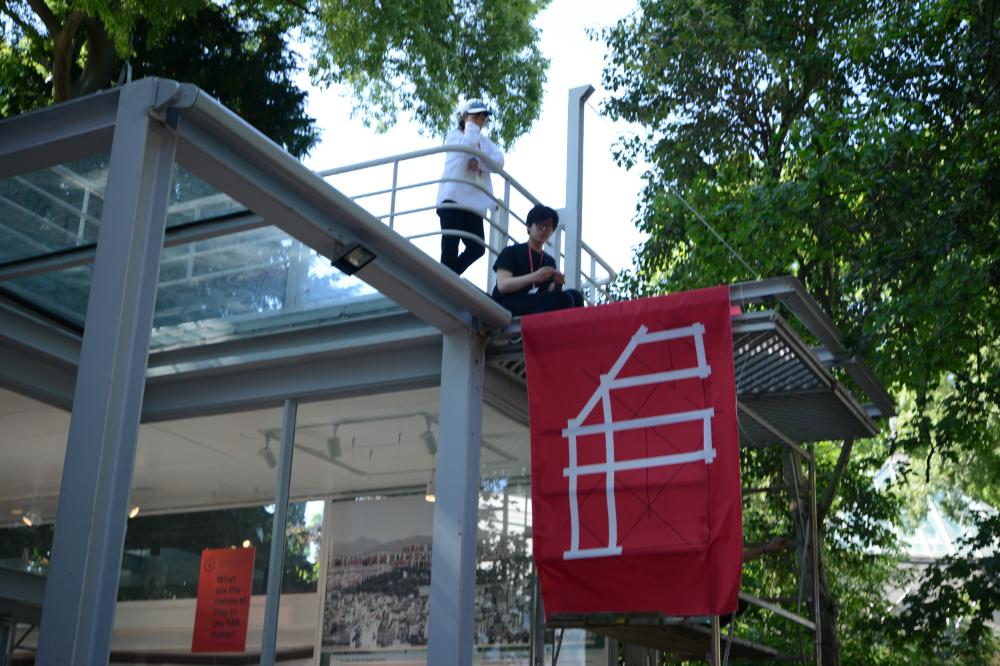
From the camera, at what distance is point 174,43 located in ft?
71.6

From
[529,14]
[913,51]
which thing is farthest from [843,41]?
[529,14]

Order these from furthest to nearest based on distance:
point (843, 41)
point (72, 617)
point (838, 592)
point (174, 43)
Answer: point (174, 43) < point (838, 592) < point (843, 41) < point (72, 617)

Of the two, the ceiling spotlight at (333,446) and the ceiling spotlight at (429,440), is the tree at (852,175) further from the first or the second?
the ceiling spotlight at (333,446)

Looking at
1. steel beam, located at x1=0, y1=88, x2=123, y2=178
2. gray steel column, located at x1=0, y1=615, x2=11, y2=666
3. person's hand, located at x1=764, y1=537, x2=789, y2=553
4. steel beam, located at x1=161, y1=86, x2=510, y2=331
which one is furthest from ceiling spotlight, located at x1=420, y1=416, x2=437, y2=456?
gray steel column, located at x1=0, y1=615, x2=11, y2=666

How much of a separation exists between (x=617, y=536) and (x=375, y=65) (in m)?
17.3

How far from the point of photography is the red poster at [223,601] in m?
8.57

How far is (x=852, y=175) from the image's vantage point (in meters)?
12.5

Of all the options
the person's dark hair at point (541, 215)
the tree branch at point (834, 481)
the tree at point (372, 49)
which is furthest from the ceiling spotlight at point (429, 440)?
the tree at point (372, 49)

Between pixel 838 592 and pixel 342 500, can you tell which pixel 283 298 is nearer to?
pixel 342 500

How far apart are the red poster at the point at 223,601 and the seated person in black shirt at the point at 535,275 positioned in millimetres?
2689

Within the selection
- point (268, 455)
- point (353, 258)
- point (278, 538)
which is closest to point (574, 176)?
point (268, 455)

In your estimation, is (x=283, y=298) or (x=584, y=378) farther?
(x=283, y=298)

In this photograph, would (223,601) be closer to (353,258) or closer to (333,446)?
(333,446)

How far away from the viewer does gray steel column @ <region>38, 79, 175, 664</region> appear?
5.02m
